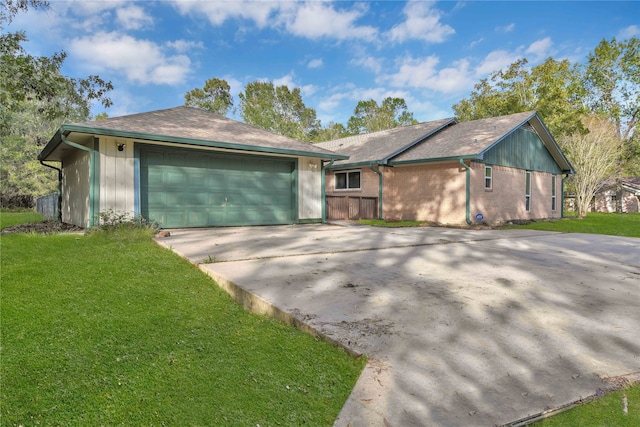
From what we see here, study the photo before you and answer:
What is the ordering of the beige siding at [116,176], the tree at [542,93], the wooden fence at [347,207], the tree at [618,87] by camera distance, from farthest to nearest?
1. the tree at [618,87]
2. the tree at [542,93]
3. the wooden fence at [347,207]
4. the beige siding at [116,176]

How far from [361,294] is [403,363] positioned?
4.70 ft

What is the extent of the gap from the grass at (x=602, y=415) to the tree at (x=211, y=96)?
133ft

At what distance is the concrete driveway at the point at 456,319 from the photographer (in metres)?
1.93

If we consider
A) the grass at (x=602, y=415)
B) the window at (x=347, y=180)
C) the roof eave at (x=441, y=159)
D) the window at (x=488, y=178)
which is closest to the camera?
the grass at (x=602, y=415)

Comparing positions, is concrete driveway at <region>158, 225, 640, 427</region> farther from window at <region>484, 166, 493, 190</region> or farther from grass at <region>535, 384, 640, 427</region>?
window at <region>484, 166, 493, 190</region>

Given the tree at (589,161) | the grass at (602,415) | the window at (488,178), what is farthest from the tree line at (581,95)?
the grass at (602,415)

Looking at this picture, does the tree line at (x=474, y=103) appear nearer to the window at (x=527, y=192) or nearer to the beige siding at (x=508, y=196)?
the beige siding at (x=508, y=196)

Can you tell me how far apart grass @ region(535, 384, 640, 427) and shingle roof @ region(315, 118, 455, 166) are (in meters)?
13.7

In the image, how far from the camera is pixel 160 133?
359 inches

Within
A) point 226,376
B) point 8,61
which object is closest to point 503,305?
point 226,376

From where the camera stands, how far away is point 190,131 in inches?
403

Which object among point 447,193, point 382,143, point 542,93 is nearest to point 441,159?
point 447,193

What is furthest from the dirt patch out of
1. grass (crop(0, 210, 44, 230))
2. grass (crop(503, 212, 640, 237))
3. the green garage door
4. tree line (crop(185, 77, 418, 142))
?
tree line (crop(185, 77, 418, 142))

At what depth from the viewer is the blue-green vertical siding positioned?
14815 millimetres
